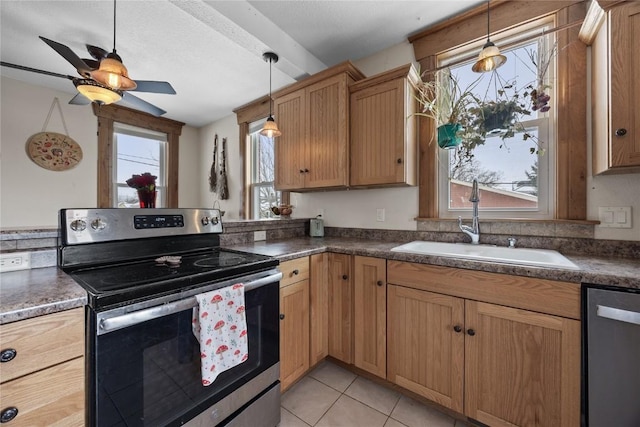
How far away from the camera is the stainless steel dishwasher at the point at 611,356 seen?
3.02ft

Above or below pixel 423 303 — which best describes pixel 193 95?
above

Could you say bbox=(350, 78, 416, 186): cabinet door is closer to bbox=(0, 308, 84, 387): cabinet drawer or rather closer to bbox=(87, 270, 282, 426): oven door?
bbox=(87, 270, 282, 426): oven door

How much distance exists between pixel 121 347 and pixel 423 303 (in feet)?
4.34

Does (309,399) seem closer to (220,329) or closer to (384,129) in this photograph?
(220,329)

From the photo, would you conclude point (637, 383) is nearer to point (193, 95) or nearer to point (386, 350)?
point (386, 350)

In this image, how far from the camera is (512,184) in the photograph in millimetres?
1713

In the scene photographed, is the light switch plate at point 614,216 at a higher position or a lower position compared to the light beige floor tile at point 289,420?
higher

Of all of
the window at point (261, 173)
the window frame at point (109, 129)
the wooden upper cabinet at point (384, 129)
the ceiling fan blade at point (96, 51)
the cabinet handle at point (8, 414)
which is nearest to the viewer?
the cabinet handle at point (8, 414)

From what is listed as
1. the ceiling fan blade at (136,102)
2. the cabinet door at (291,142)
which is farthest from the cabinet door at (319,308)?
the ceiling fan blade at (136,102)

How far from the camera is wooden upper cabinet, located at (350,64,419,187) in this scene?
1.78 meters

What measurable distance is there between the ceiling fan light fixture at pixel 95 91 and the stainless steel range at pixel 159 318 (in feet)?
3.66

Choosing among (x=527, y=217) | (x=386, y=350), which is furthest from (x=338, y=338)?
(x=527, y=217)

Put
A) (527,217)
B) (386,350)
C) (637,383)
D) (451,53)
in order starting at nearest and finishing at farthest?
(637,383), (386,350), (527,217), (451,53)

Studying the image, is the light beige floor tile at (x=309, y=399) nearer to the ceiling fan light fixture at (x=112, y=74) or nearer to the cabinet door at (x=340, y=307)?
the cabinet door at (x=340, y=307)
